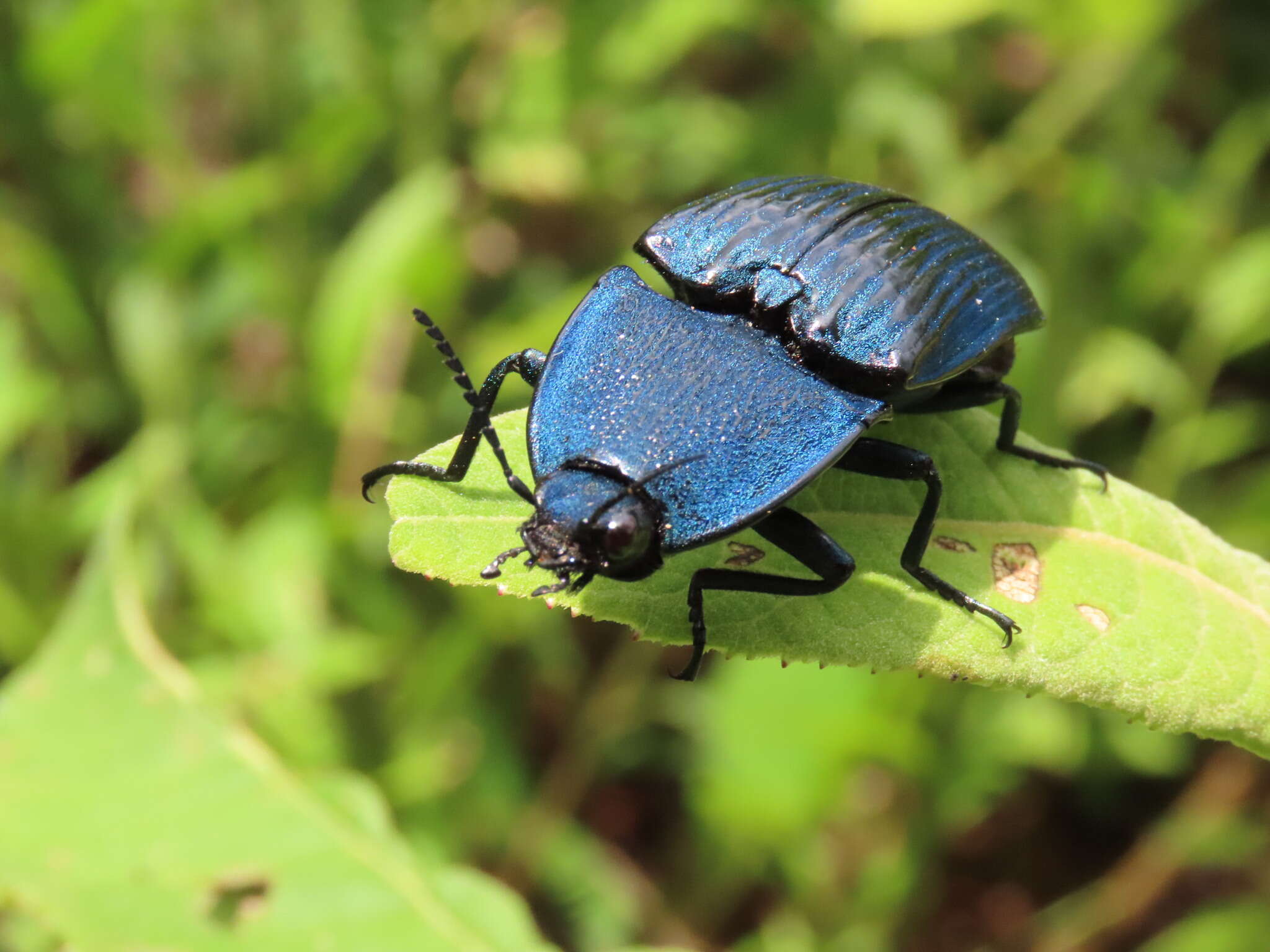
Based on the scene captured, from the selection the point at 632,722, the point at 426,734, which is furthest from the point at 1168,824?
the point at 426,734

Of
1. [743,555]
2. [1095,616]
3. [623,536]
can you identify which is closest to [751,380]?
[743,555]

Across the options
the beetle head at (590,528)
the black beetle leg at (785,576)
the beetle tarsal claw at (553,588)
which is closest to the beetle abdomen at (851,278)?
the black beetle leg at (785,576)

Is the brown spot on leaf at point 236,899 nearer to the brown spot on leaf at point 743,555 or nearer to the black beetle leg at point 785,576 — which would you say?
the black beetle leg at point 785,576

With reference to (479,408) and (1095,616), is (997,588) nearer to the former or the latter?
(1095,616)

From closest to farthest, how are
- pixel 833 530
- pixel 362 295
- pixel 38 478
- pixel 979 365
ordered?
pixel 833 530 → pixel 979 365 → pixel 362 295 → pixel 38 478

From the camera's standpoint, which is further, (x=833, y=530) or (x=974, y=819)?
(x=974, y=819)

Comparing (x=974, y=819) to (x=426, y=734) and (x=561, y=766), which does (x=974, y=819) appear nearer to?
(x=561, y=766)
